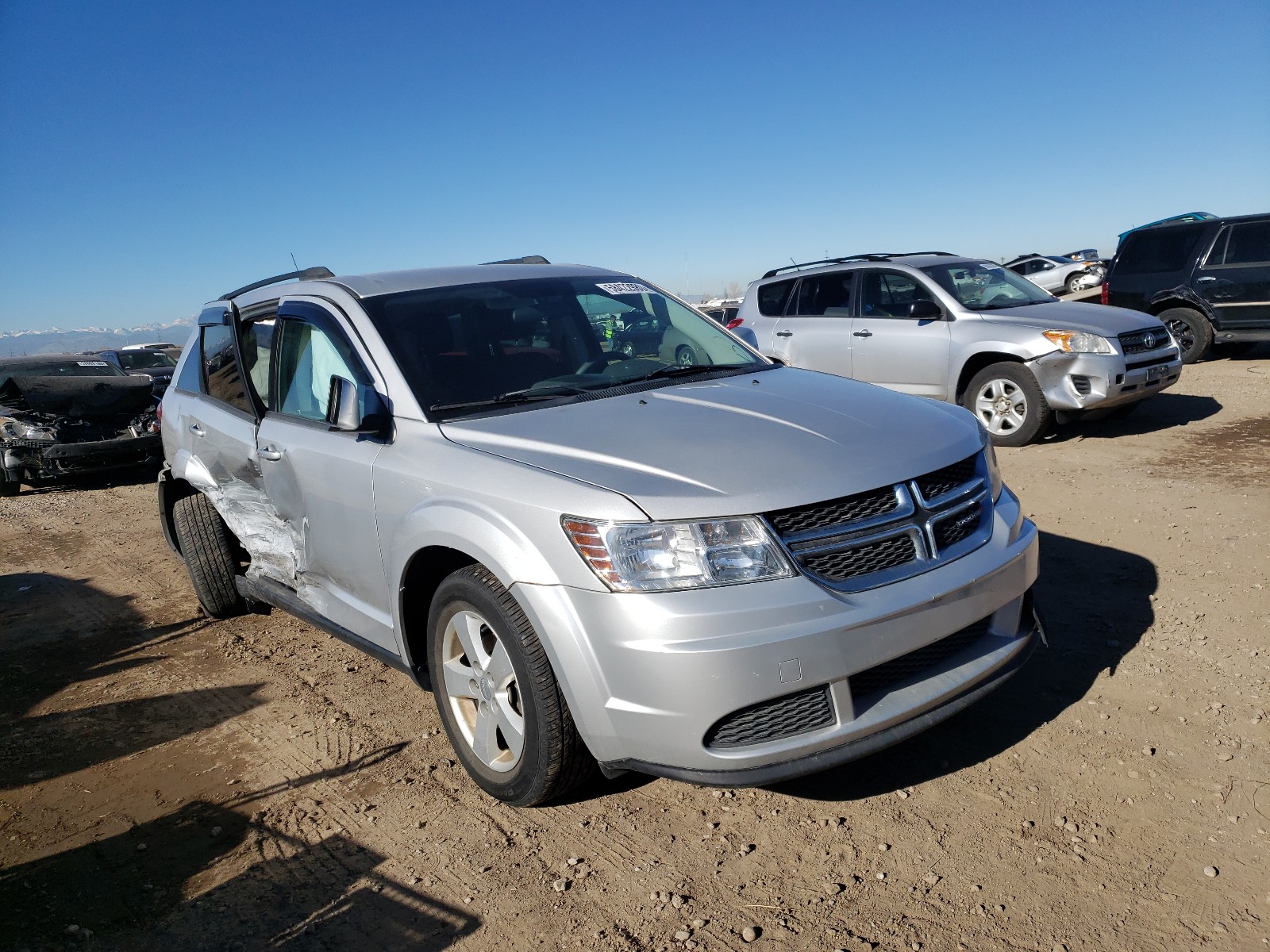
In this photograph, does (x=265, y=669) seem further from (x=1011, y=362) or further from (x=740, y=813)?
(x=1011, y=362)

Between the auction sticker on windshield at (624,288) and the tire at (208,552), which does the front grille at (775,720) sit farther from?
the tire at (208,552)

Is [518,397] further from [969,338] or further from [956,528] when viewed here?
[969,338]

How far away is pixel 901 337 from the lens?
900 cm

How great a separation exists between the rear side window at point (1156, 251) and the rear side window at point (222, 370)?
461 inches

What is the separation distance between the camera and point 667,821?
3.05 m

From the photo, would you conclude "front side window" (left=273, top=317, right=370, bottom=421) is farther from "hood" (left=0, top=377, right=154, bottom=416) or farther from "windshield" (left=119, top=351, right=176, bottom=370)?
"windshield" (left=119, top=351, right=176, bottom=370)

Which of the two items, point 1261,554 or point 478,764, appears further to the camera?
point 1261,554

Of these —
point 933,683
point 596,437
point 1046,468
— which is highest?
point 596,437

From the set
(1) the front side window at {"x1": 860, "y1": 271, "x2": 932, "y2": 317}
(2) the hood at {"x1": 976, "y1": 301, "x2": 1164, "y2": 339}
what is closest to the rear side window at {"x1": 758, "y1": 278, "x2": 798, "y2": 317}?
(1) the front side window at {"x1": 860, "y1": 271, "x2": 932, "y2": 317}

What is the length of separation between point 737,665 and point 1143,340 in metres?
7.27

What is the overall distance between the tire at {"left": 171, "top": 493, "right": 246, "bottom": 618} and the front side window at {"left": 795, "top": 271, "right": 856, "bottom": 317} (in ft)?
21.3

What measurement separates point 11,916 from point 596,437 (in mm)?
2334

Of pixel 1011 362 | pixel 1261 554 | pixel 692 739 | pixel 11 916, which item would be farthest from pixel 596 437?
pixel 1011 362

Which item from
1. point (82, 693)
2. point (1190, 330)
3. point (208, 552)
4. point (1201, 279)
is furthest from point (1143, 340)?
point (82, 693)
